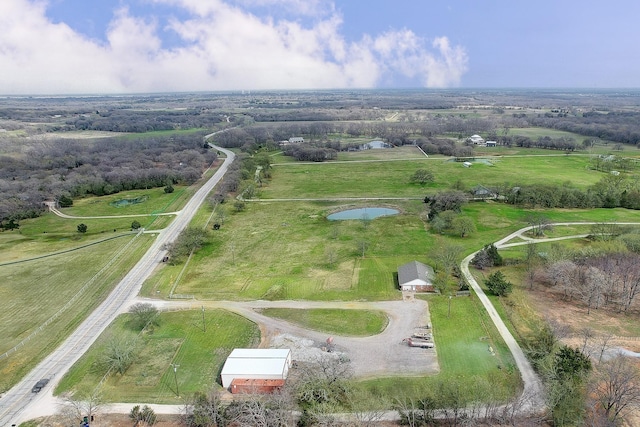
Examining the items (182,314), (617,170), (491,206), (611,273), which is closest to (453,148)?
(617,170)

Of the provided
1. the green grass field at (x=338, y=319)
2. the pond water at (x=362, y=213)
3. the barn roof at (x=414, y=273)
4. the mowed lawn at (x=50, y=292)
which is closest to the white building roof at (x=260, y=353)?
the green grass field at (x=338, y=319)

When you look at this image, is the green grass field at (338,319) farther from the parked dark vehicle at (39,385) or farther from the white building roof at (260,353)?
the parked dark vehicle at (39,385)

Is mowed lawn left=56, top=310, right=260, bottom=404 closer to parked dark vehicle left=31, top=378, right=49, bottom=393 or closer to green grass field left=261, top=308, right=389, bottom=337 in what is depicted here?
parked dark vehicle left=31, top=378, right=49, bottom=393

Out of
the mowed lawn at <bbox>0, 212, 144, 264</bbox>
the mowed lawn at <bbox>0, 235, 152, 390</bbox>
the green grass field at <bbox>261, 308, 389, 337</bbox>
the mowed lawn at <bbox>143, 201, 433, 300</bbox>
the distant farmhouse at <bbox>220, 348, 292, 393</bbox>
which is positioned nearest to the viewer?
the distant farmhouse at <bbox>220, 348, 292, 393</bbox>

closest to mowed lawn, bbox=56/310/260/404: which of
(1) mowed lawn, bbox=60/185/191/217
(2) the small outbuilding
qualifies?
(1) mowed lawn, bbox=60/185/191/217

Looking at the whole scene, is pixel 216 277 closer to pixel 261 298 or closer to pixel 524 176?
pixel 261 298

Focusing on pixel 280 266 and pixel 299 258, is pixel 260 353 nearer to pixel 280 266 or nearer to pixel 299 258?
pixel 280 266

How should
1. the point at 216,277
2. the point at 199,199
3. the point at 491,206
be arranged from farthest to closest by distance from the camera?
the point at 199,199, the point at 491,206, the point at 216,277
